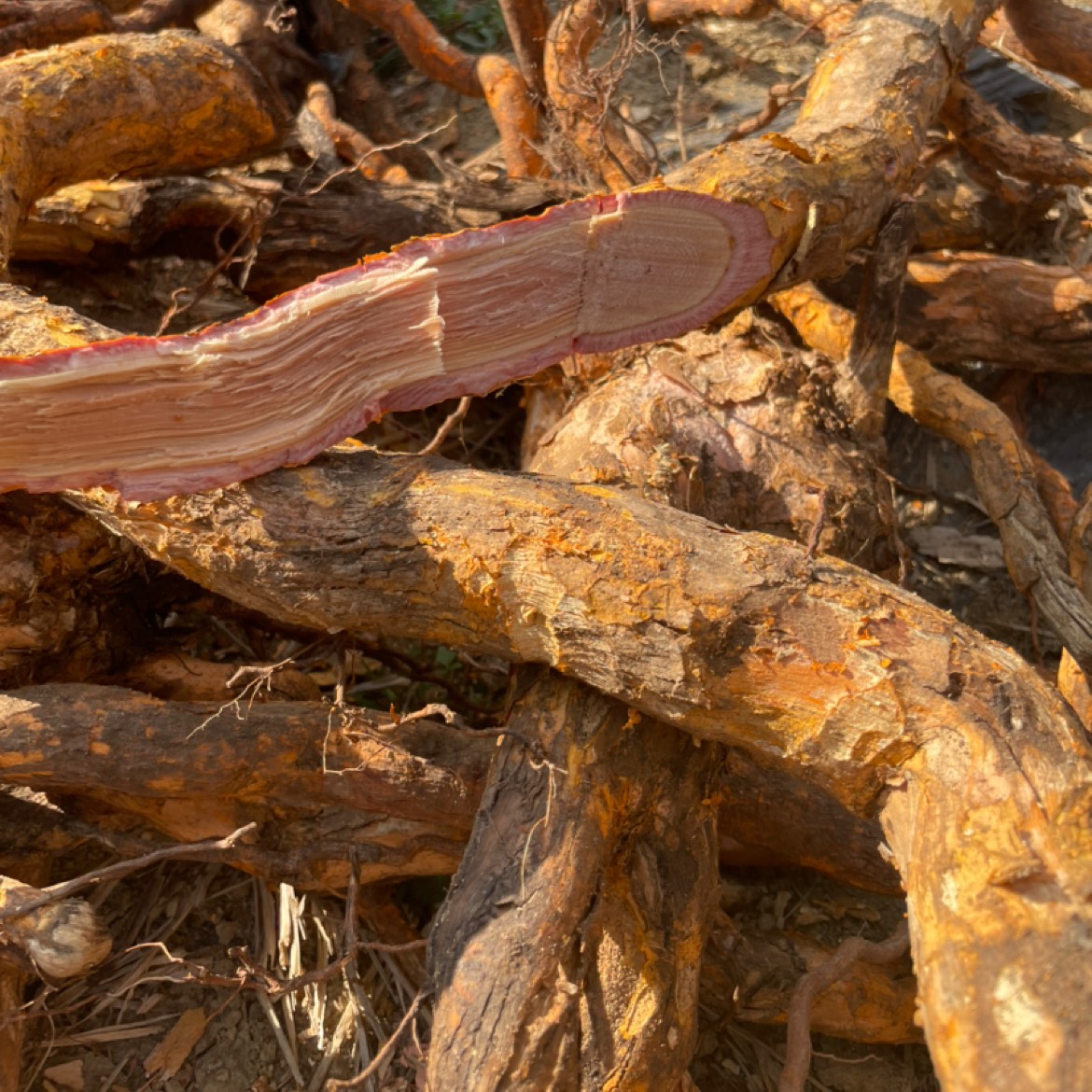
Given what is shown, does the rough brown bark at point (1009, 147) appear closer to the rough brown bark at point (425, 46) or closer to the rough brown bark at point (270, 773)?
the rough brown bark at point (425, 46)

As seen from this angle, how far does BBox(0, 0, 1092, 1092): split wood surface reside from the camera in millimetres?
1429

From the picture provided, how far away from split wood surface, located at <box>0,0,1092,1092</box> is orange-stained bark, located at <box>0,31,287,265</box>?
12 mm

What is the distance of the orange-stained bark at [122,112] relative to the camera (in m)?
2.20

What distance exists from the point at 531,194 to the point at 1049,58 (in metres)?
1.77

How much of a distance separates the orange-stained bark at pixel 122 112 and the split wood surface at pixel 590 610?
0.01m

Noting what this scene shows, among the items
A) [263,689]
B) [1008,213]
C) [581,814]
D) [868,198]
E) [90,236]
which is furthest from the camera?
[1008,213]

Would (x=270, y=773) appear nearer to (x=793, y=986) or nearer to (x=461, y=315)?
(x=461, y=315)

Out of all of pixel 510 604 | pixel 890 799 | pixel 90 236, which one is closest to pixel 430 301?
pixel 510 604

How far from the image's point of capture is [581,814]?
162 cm

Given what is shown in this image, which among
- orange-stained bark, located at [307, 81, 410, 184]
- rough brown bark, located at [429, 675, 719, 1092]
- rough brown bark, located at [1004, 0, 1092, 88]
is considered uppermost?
rough brown bark, located at [1004, 0, 1092, 88]

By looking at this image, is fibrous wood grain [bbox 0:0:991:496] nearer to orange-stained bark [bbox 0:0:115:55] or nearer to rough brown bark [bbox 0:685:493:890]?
rough brown bark [bbox 0:685:493:890]

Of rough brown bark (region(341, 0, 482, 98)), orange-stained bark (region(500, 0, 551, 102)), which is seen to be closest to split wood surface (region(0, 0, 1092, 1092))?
orange-stained bark (region(500, 0, 551, 102))

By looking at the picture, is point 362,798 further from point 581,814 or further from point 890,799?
point 890,799

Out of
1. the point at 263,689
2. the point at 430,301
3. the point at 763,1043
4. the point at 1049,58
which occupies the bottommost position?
the point at 763,1043
